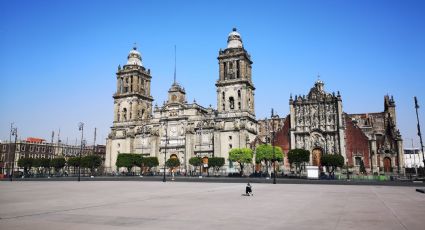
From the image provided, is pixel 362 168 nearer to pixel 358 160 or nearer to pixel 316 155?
pixel 358 160

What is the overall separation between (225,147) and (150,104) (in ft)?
99.6

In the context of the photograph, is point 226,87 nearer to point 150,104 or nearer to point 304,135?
point 304,135

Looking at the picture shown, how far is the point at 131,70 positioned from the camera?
90.1 metres

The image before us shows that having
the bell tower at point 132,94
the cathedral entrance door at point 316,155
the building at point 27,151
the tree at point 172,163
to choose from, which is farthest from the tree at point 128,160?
the cathedral entrance door at point 316,155

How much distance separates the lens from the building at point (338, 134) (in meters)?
66.6

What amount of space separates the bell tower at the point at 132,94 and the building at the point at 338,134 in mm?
37723

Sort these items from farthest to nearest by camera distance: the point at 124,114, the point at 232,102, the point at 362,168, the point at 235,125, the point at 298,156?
the point at 124,114, the point at 232,102, the point at 235,125, the point at 362,168, the point at 298,156

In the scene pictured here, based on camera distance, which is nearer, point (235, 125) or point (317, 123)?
point (317, 123)

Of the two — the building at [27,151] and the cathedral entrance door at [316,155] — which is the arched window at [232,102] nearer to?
the cathedral entrance door at [316,155]

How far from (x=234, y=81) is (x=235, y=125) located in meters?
10.0

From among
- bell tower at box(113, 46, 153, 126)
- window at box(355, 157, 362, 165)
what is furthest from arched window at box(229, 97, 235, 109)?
window at box(355, 157, 362, 165)

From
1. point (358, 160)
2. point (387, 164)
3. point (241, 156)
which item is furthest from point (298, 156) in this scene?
point (387, 164)

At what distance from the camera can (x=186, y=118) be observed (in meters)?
80.9

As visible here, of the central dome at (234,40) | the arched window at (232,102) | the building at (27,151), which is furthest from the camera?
the building at (27,151)
